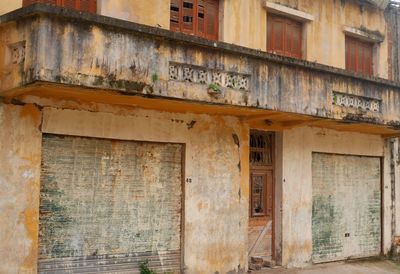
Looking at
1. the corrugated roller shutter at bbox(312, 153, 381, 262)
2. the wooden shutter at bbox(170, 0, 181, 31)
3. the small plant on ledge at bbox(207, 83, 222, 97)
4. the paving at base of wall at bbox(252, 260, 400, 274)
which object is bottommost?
the paving at base of wall at bbox(252, 260, 400, 274)

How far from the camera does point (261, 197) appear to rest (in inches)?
431

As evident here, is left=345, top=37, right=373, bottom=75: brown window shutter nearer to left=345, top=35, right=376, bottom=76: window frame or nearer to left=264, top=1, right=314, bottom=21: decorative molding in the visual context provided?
left=345, top=35, right=376, bottom=76: window frame

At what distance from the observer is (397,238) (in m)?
13.4

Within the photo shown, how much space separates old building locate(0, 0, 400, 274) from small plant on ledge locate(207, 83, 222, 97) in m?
Result: 0.02

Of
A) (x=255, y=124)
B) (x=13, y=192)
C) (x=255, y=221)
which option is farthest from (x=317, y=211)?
(x=13, y=192)

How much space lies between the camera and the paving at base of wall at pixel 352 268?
35.2 ft

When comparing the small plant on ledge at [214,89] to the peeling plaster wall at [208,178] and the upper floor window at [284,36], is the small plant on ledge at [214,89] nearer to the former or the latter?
the peeling plaster wall at [208,178]

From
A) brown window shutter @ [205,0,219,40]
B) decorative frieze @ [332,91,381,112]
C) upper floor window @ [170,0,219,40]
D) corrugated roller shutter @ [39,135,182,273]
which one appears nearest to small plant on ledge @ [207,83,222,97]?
corrugated roller shutter @ [39,135,182,273]

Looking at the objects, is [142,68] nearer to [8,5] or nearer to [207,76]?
[207,76]

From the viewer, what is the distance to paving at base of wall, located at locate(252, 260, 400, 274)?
10.7 m

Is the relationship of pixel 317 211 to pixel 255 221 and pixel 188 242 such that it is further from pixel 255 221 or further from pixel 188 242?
pixel 188 242

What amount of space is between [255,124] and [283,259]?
2.74 metres

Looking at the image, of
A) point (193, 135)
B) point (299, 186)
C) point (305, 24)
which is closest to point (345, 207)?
point (299, 186)

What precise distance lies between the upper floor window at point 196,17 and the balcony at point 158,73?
1495 millimetres
